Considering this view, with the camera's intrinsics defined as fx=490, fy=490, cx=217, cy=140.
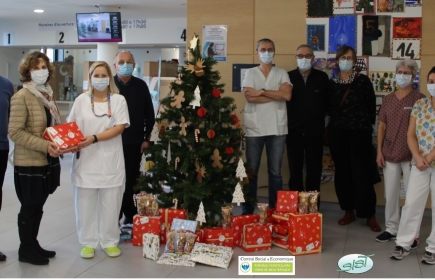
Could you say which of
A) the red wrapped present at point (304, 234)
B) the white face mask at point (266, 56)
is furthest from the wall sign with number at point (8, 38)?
the red wrapped present at point (304, 234)

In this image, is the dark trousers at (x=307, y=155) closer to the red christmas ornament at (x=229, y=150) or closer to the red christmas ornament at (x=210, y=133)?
the red christmas ornament at (x=229, y=150)

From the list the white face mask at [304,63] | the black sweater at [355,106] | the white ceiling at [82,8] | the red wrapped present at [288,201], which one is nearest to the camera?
the red wrapped present at [288,201]

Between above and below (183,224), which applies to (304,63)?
above

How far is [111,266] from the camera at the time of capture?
3.51m

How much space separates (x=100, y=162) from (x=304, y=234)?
1.66 meters

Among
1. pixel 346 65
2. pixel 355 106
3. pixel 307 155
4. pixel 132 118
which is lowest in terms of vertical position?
pixel 307 155

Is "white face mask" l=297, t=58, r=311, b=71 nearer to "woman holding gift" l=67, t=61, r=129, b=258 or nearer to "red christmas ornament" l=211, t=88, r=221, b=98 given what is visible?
"red christmas ornament" l=211, t=88, r=221, b=98

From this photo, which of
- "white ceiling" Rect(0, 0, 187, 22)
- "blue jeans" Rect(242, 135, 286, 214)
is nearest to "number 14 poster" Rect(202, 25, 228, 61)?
"blue jeans" Rect(242, 135, 286, 214)

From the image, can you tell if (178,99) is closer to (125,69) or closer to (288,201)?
(125,69)

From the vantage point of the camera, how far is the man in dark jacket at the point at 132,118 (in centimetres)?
430

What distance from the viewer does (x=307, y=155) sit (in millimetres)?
4730

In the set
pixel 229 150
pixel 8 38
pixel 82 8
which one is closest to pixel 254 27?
pixel 229 150

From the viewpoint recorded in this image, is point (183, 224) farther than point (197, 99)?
No

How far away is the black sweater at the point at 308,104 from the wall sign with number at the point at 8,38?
10.9 m
